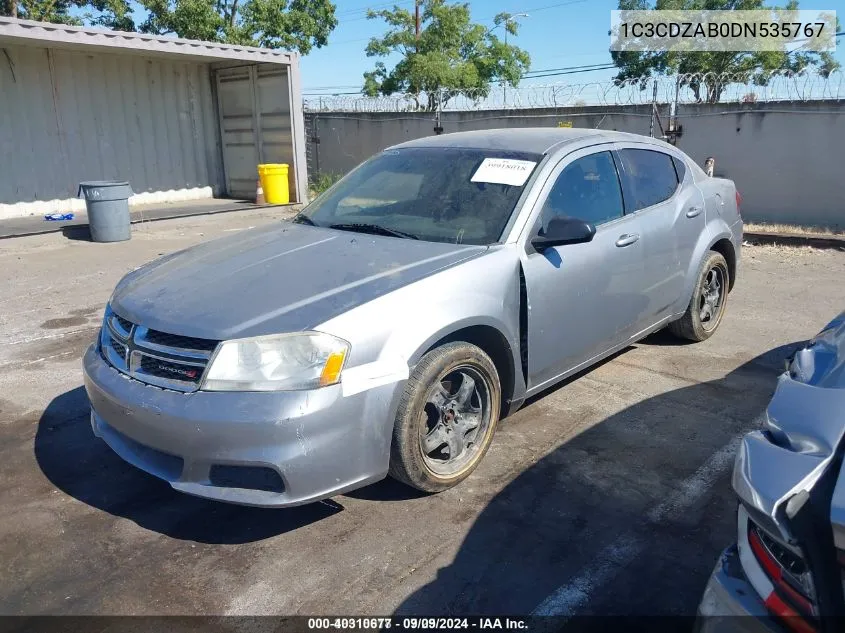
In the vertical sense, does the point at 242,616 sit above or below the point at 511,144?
below

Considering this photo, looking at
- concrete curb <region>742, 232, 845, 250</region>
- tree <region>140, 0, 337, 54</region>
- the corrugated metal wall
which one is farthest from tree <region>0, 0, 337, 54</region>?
concrete curb <region>742, 232, 845, 250</region>

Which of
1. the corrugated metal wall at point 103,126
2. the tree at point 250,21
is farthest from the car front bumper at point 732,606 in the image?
the tree at point 250,21

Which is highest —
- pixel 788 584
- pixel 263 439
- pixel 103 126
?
pixel 103 126

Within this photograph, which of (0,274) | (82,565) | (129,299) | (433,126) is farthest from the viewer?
(433,126)

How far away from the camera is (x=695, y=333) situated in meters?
5.58

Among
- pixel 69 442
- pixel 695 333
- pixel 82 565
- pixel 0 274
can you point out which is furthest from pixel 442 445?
pixel 0 274

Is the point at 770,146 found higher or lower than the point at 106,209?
higher

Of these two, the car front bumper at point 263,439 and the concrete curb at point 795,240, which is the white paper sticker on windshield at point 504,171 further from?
the concrete curb at point 795,240

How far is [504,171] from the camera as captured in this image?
4051 mm

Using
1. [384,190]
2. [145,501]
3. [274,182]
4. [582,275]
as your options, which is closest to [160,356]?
[145,501]

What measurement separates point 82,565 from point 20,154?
1238 cm

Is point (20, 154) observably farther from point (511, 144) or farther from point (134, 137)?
point (511, 144)

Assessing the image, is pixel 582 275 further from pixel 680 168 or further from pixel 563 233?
pixel 680 168

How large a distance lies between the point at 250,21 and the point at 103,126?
1597 centimetres
